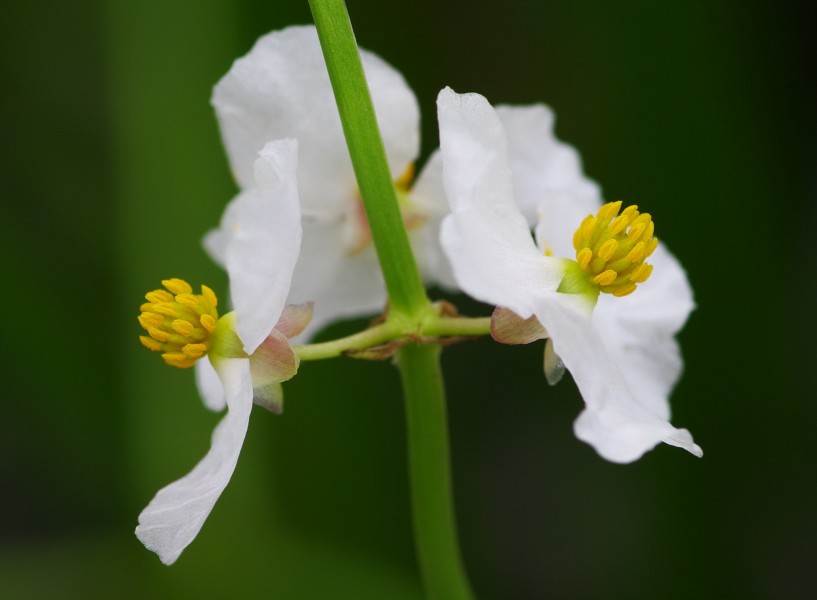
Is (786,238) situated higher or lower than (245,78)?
lower

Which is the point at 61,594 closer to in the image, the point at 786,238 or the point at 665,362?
the point at 665,362

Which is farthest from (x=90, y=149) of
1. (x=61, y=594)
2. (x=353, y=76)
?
(x=353, y=76)

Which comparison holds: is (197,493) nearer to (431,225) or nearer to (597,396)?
(597,396)

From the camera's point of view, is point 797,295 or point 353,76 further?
point 797,295

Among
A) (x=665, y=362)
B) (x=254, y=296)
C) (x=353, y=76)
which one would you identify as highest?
(x=353, y=76)

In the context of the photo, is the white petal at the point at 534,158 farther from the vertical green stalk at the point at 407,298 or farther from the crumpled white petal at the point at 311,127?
the vertical green stalk at the point at 407,298

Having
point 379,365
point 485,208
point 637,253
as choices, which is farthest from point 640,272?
point 379,365

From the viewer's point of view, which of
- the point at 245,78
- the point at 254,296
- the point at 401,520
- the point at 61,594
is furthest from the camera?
the point at 401,520

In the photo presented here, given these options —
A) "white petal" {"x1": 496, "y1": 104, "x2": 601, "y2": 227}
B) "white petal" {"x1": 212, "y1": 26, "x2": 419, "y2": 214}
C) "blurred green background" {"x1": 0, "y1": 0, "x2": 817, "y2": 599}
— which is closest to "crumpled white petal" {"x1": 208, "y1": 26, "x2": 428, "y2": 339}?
"white petal" {"x1": 212, "y1": 26, "x2": 419, "y2": 214}
